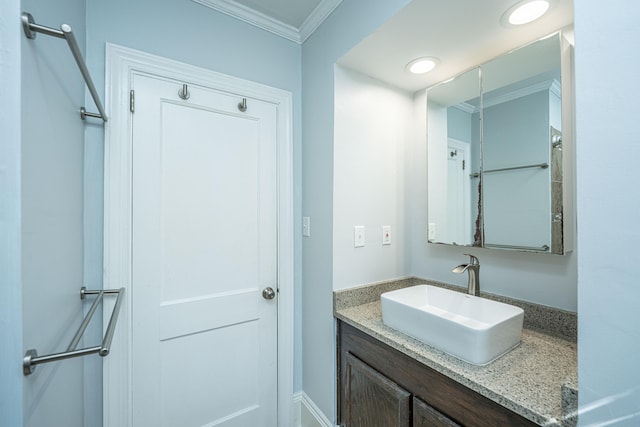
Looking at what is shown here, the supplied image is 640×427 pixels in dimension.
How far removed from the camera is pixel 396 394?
3.59 ft

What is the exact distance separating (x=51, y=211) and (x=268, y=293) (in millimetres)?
1050

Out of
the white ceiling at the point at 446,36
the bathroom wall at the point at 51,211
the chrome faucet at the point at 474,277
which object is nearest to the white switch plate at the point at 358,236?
the chrome faucet at the point at 474,277

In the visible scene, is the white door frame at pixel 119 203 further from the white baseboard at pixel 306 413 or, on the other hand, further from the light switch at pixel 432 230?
the light switch at pixel 432 230

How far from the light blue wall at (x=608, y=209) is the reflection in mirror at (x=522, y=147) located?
63 centimetres

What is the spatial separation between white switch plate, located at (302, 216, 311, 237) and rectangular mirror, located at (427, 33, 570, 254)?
0.73m

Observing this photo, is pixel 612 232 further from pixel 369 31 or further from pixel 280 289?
pixel 280 289

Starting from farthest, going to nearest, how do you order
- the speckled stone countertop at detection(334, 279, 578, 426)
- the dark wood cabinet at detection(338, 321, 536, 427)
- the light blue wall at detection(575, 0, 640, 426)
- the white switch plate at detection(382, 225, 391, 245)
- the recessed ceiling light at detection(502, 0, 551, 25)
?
the white switch plate at detection(382, 225, 391, 245) → the recessed ceiling light at detection(502, 0, 551, 25) → the dark wood cabinet at detection(338, 321, 536, 427) → the speckled stone countertop at detection(334, 279, 578, 426) → the light blue wall at detection(575, 0, 640, 426)

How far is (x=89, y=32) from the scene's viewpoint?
116 centimetres

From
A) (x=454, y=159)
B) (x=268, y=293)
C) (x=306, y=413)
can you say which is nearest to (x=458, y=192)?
(x=454, y=159)

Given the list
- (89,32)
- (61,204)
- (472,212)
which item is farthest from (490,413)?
(89,32)

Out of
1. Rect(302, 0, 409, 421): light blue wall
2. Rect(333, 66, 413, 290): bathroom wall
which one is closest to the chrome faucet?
Rect(333, 66, 413, 290): bathroom wall

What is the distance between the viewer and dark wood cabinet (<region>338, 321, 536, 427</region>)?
2.79ft

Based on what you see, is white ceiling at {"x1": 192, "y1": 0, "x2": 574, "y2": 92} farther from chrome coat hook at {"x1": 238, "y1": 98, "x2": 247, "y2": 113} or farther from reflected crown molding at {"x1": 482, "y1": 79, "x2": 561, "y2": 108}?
chrome coat hook at {"x1": 238, "y1": 98, "x2": 247, "y2": 113}

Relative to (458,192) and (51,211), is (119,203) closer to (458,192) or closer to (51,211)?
(51,211)
